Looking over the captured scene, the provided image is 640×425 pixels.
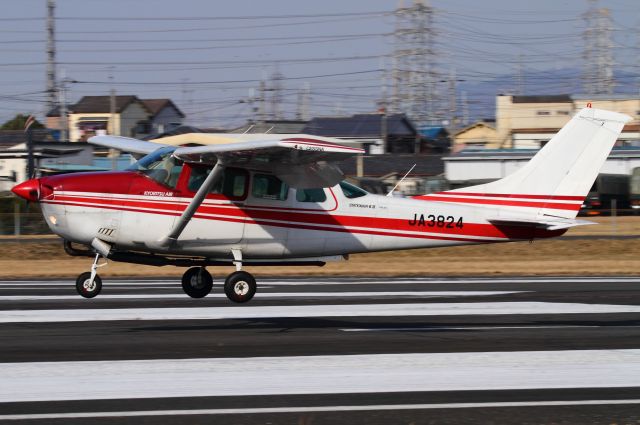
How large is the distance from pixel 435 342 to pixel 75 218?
532 cm

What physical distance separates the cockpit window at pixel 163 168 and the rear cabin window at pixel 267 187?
45.3 inches

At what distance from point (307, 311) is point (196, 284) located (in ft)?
7.25

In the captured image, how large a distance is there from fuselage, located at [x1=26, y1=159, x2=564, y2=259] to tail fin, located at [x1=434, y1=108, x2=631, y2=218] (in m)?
0.45

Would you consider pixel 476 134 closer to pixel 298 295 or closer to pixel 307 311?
pixel 298 295

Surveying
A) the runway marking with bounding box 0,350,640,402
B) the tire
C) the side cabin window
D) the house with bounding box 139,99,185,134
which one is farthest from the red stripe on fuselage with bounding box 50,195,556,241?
the house with bounding box 139,99,185,134

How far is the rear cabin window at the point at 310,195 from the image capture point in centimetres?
1322

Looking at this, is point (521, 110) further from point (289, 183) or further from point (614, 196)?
point (289, 183)

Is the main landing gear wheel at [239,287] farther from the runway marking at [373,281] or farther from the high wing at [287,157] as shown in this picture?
the runway marking at [373,281]

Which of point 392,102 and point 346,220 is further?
point 392,102

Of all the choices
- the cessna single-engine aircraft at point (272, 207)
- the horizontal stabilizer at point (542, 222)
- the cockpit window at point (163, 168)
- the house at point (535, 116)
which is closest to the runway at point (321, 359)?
the cessna single-engine aircraft at point (272, 207)

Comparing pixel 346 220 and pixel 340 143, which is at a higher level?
pixel 340 143

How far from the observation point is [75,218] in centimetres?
1238

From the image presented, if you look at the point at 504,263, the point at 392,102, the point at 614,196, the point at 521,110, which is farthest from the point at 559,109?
the point at 504,263

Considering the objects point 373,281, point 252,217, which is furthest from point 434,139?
point 252,217
